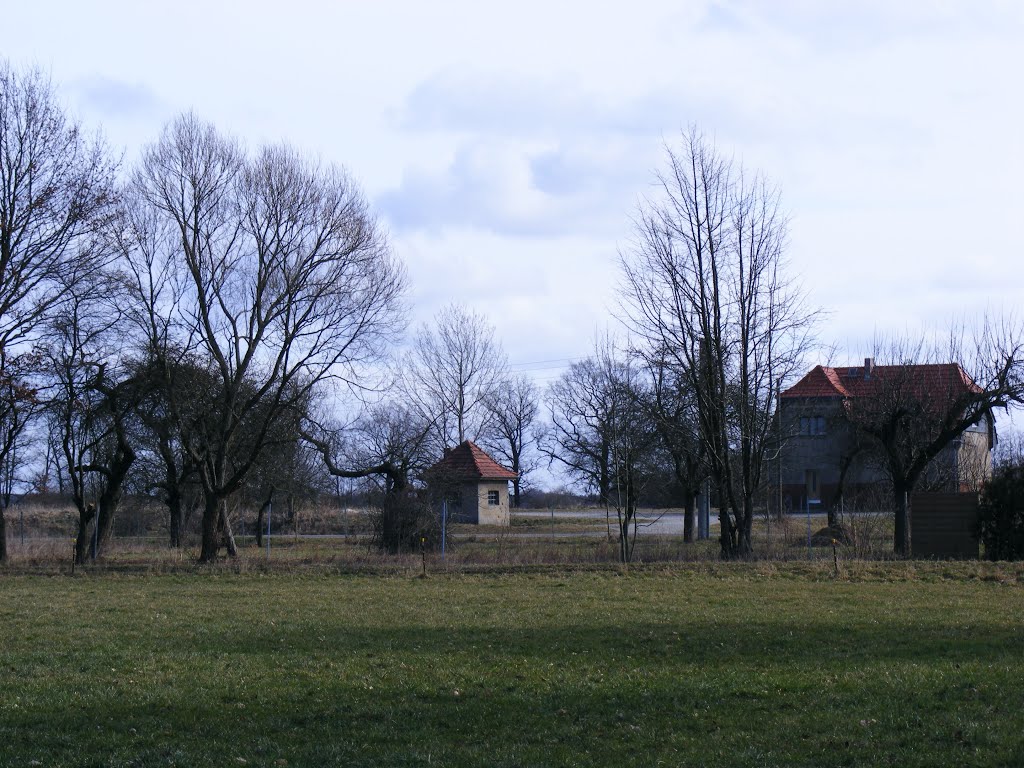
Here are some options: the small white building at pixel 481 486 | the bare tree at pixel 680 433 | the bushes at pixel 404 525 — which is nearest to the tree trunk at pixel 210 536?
the bushes at pixel 404 525

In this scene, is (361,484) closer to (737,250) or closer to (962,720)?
(737,250)

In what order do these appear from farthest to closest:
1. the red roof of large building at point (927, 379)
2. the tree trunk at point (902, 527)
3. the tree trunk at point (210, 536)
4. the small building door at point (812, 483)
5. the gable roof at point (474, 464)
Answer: the gable roof at point (474, 464), the small building door at point (812, 483), the red roof of large building at point (927, 379), the tree trunk at point (210, 536), the tree trunk at point (902, 527)

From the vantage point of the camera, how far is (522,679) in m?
10.6

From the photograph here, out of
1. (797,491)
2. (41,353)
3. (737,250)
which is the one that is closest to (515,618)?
(737,250)

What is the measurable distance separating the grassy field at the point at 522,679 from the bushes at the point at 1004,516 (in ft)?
28.0

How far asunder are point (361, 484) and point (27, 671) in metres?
27.3

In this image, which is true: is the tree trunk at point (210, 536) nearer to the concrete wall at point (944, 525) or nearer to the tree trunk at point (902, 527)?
the tree trunk at point (902, 527)

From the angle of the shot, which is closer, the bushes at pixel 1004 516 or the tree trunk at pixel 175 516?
the bushes at pixel 1004 516

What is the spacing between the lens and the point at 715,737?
798cm

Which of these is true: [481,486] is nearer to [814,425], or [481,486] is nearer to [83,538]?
[814,425]

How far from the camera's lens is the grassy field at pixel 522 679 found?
304 inches

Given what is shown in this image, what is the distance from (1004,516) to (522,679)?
20.9 meters

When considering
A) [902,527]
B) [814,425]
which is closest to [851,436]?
[902,527]

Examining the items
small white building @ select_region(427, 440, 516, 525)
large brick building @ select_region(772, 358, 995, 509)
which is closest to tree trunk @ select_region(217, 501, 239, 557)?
small white building @ select_region(427, 440, 516, 525)
